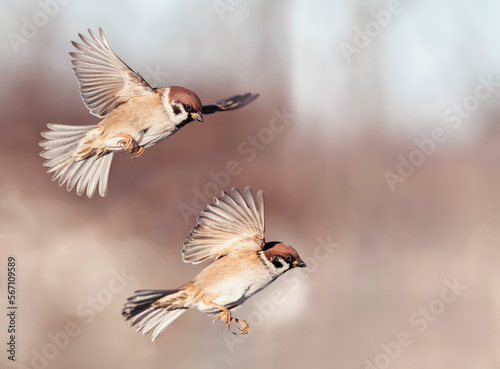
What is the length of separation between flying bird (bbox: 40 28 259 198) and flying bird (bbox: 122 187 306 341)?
0.48ft

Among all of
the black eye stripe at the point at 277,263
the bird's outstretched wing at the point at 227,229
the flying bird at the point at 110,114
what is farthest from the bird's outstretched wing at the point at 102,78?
the black eye stripe at the point at 277,263

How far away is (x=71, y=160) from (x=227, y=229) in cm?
27

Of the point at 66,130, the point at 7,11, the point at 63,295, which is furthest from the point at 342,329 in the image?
the point at 66,130

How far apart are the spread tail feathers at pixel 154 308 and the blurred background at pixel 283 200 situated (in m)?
1.30

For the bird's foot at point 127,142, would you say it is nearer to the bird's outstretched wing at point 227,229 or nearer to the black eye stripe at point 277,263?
the bird's outstretched wing at point 227,229

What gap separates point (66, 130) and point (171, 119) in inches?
6.5

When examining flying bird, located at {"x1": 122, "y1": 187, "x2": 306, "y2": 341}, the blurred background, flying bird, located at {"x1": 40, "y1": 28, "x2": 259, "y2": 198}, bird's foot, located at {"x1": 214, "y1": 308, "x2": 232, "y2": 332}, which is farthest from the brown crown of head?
the blurred background

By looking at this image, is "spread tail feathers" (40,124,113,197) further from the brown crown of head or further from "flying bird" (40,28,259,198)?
the brown crown of head

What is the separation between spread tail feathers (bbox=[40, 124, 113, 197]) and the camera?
0.87 m

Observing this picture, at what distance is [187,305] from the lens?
2.91 ft

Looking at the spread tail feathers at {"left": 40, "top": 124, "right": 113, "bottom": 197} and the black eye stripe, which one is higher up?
the black eye stripe

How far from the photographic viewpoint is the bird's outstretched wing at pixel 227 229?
88 cm

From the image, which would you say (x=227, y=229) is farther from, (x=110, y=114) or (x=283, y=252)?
(x=110, y=114)

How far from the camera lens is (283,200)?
293 centimetres
